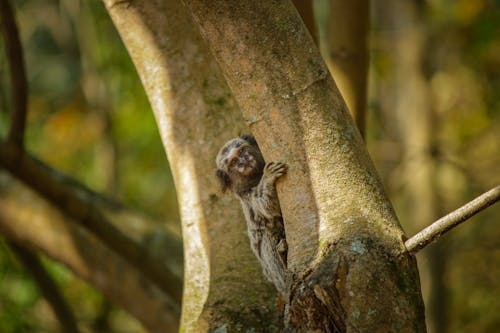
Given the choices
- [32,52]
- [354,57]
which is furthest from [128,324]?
[354,57]

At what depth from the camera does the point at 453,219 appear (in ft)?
7.92

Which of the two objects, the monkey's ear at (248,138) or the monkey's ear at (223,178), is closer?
the monkey's ear at (223,178)

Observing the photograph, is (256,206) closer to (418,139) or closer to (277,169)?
(277,169)

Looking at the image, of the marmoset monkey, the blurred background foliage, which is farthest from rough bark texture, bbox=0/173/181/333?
the marmoset monkey

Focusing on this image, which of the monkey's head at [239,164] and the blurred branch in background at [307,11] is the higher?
the blurred branch in background at [307,11]

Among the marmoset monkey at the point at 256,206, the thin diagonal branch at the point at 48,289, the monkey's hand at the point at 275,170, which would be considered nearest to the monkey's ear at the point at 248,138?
the marmoset monkey at the point at 256,206

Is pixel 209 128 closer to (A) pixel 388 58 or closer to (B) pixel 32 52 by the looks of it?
(A) pixel 388 58

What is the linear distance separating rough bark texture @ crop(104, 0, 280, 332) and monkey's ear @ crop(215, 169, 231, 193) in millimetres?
35

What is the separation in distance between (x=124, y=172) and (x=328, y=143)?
10152 mm

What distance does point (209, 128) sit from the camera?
3.68 meters

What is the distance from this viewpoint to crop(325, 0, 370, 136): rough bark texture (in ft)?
15.0

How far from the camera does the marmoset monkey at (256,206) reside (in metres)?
3.67

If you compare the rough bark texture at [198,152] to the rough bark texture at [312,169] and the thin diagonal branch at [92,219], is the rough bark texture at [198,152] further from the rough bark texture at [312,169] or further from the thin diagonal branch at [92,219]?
the thin diagonal branch at [92,219]

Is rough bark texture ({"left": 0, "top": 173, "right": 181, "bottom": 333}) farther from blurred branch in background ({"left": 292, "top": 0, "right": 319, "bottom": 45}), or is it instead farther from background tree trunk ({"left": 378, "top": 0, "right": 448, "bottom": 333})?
background tree trunk ({"left": 378, "top": 0, "right": 448, "bottom": 333})
